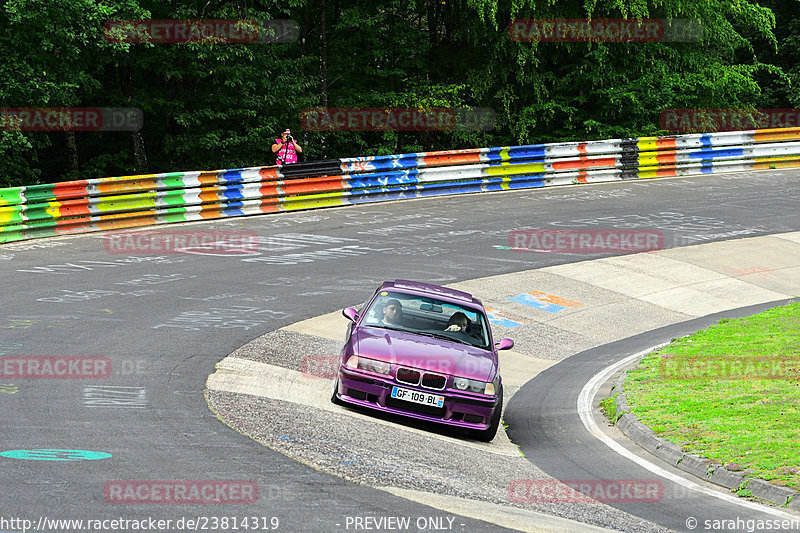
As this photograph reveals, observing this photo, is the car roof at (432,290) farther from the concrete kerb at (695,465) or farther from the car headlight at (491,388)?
the concrete kerb at (695,465)

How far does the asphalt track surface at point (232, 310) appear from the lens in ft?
23.7

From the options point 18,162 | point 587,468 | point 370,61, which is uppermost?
point 370,61

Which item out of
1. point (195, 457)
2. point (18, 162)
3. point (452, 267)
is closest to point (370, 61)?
point (18, 162)

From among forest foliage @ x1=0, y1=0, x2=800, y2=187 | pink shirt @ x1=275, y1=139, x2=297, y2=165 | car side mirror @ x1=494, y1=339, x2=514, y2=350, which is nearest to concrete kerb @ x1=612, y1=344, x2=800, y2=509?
car side mirror @ x1=494, y1=339, x2=514, y2=350

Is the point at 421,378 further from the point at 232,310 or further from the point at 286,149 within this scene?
the point at 286,149

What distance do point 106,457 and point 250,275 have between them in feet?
30.1

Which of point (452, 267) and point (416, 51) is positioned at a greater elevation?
point (416, 51)

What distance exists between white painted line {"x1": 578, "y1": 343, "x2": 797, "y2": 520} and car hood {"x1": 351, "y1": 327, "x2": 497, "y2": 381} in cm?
166

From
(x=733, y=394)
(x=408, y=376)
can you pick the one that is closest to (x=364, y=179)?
(x=733, y=394)

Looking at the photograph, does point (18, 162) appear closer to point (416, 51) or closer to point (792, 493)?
point (416, 51)

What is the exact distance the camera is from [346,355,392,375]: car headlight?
1014cm

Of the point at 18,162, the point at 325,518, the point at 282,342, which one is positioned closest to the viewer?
the point at 325,518

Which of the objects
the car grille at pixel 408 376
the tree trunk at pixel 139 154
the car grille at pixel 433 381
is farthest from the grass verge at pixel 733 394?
the tree trunk at pixel 139 154

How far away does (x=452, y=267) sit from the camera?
18375 millimetres
